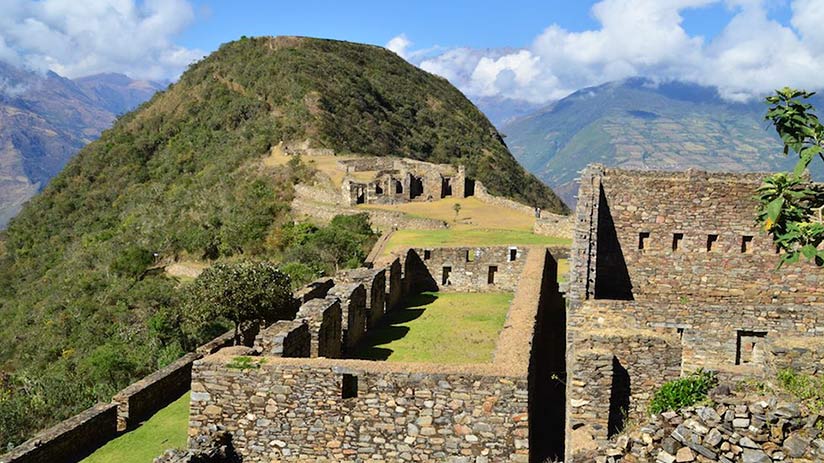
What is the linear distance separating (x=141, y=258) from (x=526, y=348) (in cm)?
4466

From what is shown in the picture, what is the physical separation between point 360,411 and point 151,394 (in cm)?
592

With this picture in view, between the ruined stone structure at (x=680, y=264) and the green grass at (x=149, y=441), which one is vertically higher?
the ruined stone structure at (x=680, y=264)

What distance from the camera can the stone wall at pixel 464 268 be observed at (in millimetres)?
21203

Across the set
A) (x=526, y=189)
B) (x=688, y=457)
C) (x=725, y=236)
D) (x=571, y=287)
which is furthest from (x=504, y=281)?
(x=526, y=189)

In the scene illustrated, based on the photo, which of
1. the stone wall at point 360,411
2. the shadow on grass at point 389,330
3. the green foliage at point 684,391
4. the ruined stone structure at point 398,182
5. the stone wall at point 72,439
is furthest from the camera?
the ruined stone structure at point 398,182

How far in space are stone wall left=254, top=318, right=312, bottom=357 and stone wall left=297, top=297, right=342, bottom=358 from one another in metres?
0.13

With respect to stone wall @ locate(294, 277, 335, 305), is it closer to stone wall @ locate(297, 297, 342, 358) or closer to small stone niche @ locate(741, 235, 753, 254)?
stone wall @ locate(297, 297, 342, 358)

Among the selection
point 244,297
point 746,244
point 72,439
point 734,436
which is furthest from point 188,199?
point 734,436

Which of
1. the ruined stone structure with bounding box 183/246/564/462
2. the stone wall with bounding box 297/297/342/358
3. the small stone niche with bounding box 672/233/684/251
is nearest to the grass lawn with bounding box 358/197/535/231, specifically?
the small stone niche with bounding box 672/233/684/251

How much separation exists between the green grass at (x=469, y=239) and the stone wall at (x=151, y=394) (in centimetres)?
1161

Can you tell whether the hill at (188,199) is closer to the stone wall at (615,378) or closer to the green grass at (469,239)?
the green grass at (469,239)

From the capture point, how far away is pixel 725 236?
16234 mm

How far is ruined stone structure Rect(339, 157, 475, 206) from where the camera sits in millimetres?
49938

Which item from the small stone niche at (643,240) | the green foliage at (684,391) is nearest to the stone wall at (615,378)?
the green foliage at (684,391)
